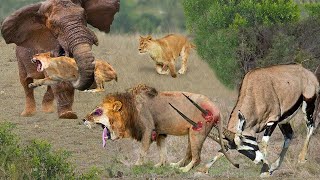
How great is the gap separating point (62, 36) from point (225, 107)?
4.29 meters

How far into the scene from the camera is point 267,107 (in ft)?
38.6

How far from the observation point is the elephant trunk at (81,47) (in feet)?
43.7

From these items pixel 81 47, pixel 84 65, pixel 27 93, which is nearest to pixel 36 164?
pixel 84 65

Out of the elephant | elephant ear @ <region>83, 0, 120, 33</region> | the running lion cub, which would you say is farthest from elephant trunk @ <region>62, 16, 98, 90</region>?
elephant ear @ <region>83, 0, 120, 33</region>

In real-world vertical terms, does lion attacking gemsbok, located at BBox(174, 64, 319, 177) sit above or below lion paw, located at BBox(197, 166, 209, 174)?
above

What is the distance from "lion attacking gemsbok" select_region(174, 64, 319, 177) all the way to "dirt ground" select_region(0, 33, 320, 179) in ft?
0.89

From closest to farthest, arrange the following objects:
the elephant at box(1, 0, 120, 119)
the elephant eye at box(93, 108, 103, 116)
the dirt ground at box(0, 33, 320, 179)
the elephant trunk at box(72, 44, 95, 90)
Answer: the elephant eye at box(93, 108, 103, 116) → the dirt ground at box(0, 33, 320, 179) → the elephant trunk at box(72, 44, 95, 90) → the elephant at box(1, 0, 120, 119)

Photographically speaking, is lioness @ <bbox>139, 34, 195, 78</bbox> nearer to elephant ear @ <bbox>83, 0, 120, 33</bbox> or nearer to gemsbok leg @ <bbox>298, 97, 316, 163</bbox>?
elephant ear @ <bbox>83, 0, 120, 33</bbox>

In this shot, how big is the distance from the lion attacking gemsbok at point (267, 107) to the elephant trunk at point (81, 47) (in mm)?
2154

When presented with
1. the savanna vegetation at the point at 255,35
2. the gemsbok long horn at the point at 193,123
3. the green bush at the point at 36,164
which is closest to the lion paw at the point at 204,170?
the gemsbok long horn at the point at 193,123

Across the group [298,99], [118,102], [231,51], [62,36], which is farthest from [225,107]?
[118,102]

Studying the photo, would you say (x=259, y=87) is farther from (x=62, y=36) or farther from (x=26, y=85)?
(x=26, y=85)

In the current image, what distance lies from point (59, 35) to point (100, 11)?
2.06 metres

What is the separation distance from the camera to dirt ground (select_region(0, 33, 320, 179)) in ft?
38.3
